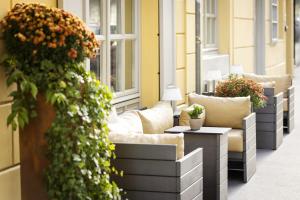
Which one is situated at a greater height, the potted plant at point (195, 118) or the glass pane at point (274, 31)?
the glass pane at point (274, 31)

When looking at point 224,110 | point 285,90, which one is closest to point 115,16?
point 224,110

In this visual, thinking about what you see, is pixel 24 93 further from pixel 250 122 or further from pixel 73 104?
pixel 250 122

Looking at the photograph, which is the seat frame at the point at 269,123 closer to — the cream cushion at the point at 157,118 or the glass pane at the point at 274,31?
the cream cushion at the point at 157,118

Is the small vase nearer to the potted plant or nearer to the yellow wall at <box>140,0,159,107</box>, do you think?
the potted plant

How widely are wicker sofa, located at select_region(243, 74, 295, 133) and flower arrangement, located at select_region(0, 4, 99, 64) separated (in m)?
6.75

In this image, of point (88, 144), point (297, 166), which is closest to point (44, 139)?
point (88, 144)

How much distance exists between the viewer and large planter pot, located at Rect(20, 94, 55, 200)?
161 inches

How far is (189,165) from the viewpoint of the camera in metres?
4.92

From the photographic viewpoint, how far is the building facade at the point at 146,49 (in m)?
4.35

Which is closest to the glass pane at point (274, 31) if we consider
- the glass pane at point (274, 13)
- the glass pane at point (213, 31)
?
the glass pane at point (274, 13)

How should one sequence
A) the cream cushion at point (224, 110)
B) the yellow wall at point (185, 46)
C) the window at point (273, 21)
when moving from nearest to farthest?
the cream cushion at point (224, 110) → the yellow wall at point (185, 46) → the window at point (273, 21)

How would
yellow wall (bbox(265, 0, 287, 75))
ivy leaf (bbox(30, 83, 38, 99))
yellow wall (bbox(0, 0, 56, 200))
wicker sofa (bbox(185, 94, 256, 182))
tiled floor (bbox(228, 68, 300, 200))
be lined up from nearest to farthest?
ivy leaf (bbox(30, 83, 38, 99)) < yellow wall (bbox(0, 0, 56, 200)) < tiled floor (bbox(228, 68, 300, 200)) < wicker sofa (bbox(185, 94, 256, 182)) < yellow wall (bbox(265, 0, 287, 75))

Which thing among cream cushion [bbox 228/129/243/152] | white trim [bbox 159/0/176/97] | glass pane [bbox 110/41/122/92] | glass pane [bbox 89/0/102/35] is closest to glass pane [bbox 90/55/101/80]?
A: glass pane [bbox 89/0/102/35]

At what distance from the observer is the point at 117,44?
6.91 m
